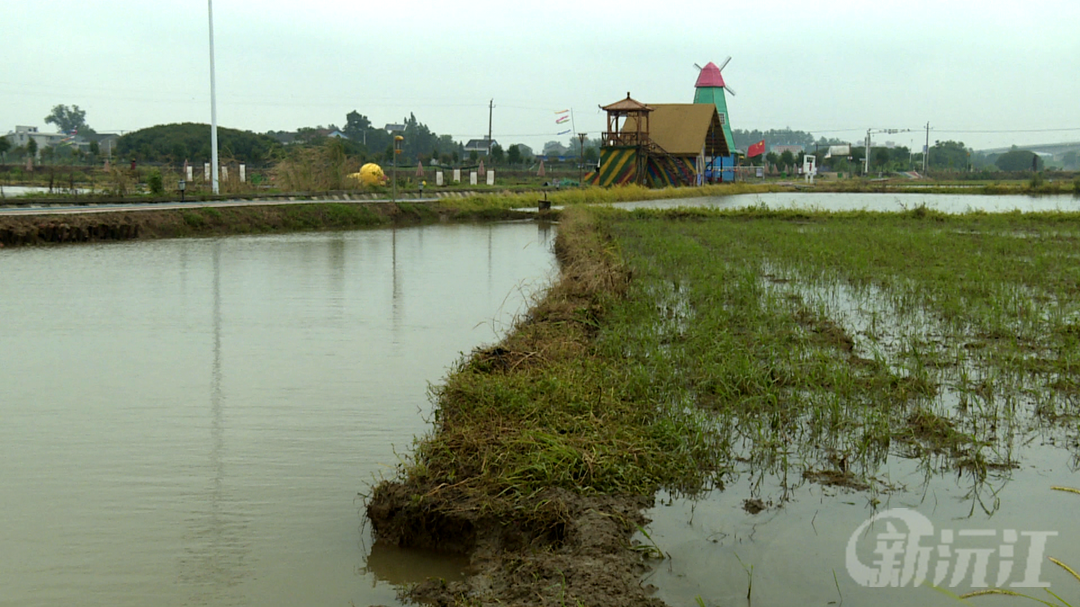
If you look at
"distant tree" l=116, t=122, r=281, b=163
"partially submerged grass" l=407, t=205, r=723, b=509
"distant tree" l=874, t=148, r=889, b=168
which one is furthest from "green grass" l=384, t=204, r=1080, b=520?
"distant tree" l=874, t=148, r=889, b=168

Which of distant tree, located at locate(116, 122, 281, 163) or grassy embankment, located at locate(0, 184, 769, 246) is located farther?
distant tree, located at locate(116, 122, 281, 163)

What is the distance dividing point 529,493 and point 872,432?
1775mm

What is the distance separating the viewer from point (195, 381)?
19.6 ft

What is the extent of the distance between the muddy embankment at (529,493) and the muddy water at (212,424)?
0.54ft

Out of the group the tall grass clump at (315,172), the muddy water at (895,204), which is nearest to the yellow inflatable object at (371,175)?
the tall grass clump at (315,172)

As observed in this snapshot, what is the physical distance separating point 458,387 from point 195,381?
7.20ft

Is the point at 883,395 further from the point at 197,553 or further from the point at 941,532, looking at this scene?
the point at 197,553

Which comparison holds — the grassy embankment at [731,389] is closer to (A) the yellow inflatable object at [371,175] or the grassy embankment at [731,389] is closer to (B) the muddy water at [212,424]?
(B) the muddy water at [212,424]

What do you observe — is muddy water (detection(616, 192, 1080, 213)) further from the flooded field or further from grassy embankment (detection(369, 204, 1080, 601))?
the flooded field

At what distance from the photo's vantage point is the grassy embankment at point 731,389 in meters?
3.67

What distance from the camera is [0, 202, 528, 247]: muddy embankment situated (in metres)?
15.0

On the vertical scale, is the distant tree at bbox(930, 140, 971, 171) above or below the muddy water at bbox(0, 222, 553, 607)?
above

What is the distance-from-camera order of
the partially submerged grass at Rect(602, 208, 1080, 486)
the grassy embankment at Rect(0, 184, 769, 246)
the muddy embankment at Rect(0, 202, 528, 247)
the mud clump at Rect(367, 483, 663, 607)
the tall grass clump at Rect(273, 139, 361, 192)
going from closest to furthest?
1. the mud clump at Rect(367, 483, 663, 607)
2. the partially submerged grass at Rect(602, 208, 1080, 486)
3. the muddy embankment at Rect(0, 202, 528, 247)
4. the grassy embankment at Rect(0, 184, 769, 246)
5. the tall grass clump at Rect(273, 139, 361, 192)

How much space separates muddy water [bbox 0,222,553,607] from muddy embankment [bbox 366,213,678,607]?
0.16m
